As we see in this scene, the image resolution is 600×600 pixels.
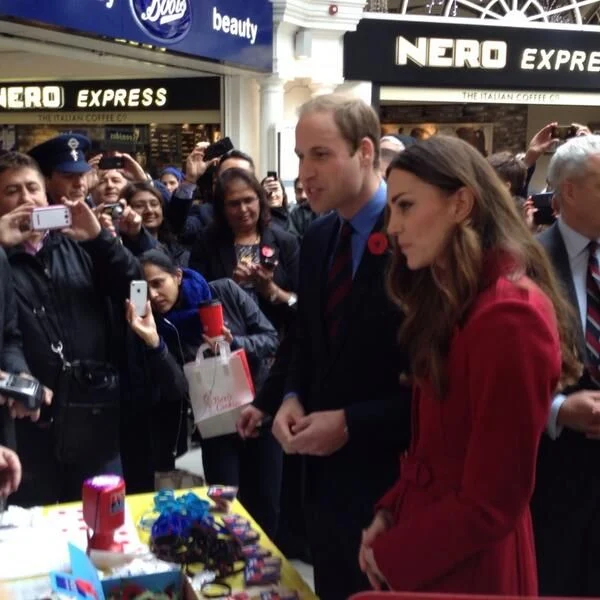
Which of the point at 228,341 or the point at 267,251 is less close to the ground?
the point at 267,251

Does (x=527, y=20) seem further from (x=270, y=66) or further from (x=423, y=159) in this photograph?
(x=423, y=159)

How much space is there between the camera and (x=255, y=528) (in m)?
2.06

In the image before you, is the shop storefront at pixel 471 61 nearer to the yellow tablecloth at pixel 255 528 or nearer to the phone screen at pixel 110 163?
the phone screen at pixel 110 163

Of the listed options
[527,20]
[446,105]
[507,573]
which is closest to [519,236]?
[507,573]

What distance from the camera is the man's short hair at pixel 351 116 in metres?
1.88

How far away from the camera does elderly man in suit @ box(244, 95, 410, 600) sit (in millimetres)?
1823

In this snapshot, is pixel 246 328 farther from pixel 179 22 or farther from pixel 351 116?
pixel 179 22

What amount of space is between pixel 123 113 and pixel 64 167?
687 cm

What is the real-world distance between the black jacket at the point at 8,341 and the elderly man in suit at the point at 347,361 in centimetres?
94

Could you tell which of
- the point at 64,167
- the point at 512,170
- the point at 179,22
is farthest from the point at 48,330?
the point at 179,22

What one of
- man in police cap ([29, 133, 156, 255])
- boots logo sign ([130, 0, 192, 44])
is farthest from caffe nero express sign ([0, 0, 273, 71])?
man in police cap ([29, 133, 156, 255])

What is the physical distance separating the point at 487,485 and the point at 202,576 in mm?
800

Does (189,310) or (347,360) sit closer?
(347,360)

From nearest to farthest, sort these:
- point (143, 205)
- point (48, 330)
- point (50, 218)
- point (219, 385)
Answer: point (50, 218) < point (48, 330) < point (219, 385) < point (143, 205)
